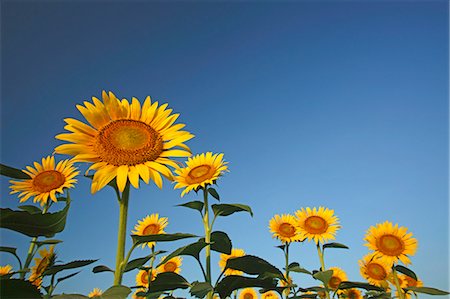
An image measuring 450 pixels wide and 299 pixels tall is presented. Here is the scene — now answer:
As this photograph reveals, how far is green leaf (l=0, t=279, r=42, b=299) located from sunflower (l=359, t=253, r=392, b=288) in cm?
380

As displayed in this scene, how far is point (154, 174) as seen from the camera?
63.4 inches

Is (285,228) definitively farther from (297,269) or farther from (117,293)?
(117,293)

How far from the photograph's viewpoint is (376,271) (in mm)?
4328

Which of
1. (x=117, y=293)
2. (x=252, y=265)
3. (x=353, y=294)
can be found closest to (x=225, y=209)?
(x=252, y=265)

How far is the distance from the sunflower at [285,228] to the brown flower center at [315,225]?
136mm

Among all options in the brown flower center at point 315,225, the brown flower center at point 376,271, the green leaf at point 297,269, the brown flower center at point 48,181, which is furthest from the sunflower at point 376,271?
the brown flower center at point 48,181

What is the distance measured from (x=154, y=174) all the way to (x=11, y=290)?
67 cm

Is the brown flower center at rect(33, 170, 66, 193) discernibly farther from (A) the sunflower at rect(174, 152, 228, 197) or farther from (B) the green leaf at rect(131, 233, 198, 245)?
(B) the green leaf at rect(131, 233, 198, 245)

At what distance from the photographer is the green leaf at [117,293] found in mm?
1108

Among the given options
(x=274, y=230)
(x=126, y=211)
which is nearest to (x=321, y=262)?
(x=274, y=230)

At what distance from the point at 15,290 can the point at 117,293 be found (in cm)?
27

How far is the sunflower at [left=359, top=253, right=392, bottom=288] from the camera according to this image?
4273 mm

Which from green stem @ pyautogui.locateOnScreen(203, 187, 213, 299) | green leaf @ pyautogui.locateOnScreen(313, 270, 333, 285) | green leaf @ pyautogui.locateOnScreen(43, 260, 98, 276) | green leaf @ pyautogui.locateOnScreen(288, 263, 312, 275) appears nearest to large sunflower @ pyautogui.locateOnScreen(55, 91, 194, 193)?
green leaf @ pyautogui.locateOnScreen(43, 260, 98, 276)

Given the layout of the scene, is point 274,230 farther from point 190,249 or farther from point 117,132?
point 117,132
